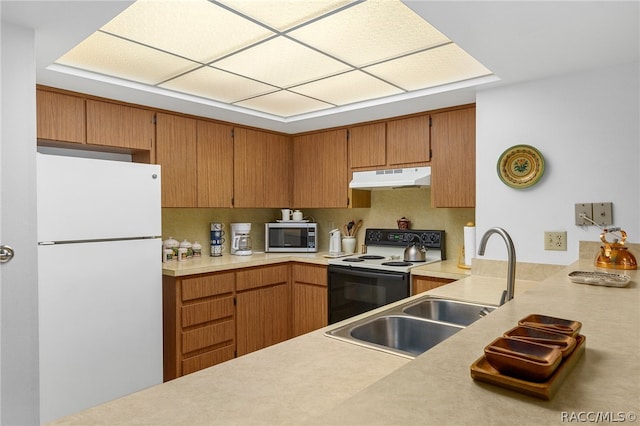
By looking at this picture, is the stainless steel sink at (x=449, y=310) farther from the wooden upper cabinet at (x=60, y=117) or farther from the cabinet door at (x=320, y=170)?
the wooden upper cabinet at (x=60, y=117)

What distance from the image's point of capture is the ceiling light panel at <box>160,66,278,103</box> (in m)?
2.51

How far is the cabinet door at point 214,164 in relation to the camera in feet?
10.9

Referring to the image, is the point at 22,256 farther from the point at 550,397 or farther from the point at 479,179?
the point at 479,179

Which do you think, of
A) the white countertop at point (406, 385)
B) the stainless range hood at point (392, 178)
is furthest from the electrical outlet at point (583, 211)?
the stainless range hood at point (392, 178)

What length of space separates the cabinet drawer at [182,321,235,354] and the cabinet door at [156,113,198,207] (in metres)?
0.97

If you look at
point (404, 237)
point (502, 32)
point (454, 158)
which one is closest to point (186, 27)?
point (502, 32)

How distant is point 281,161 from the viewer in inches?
157

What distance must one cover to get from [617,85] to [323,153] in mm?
2268

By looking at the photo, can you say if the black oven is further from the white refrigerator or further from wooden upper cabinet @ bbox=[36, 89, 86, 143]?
wooden upper cabinet @ bbox=[36, 89, 86, 143]

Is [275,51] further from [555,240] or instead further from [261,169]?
[555,240]

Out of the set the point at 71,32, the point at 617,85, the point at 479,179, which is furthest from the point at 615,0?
the point at 71,32

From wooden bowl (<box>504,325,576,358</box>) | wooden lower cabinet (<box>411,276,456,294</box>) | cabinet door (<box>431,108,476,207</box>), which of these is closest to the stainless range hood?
cabinet door (<box>431,108,476,207</box>)

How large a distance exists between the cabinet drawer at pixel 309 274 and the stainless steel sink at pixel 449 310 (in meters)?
1.41

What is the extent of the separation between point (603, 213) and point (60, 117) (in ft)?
10.5
